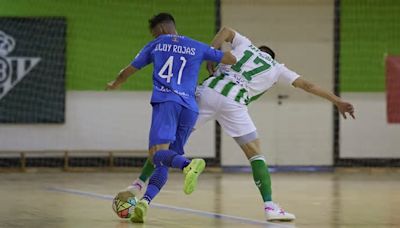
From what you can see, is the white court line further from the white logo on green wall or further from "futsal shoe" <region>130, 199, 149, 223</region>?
the white logo on green wall

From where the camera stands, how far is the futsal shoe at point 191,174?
24.0 feet

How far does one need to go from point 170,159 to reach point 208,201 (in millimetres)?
3108

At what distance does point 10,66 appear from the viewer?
17.2 m

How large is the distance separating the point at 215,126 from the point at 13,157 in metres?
4.14

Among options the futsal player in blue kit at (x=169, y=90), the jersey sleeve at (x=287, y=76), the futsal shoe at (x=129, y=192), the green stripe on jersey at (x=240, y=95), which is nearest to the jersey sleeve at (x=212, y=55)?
the futsal player in blue kit at (x=169, y=90)

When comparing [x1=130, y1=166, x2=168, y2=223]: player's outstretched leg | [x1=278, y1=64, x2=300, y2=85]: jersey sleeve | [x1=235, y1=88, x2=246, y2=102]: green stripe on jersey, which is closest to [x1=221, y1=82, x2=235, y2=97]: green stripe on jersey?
[x1=235, y1=88, x2=246, y2=102]: green stripe on jersey

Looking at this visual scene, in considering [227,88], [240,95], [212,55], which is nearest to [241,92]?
[240,95]

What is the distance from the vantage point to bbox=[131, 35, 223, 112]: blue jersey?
794cm

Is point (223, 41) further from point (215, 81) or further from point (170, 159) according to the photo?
point (170, 159)

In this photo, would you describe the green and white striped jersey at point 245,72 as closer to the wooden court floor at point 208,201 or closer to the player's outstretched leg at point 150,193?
the player's outstretched leg at point 150,193

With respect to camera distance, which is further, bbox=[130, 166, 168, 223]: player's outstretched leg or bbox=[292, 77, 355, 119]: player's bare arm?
bbox=[292, 77, 355, 119]: player's bare arm

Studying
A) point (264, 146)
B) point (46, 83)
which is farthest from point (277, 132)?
point (46, 83)

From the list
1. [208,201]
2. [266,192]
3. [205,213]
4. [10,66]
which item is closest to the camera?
[266,192]

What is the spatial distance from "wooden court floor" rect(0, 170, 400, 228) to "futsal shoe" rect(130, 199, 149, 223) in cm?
10
